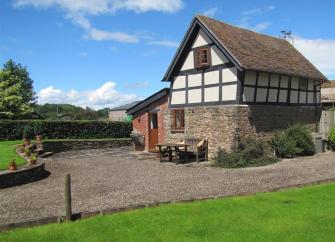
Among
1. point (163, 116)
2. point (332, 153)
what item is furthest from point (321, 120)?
point (163, 116)

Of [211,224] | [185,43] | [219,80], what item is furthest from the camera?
[185,43]

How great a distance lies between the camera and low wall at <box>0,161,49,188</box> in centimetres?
1220

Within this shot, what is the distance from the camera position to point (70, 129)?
28.2m

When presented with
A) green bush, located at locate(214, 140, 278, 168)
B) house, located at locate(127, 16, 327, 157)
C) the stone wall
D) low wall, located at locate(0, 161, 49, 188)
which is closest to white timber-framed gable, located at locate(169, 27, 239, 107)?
house, located at locate(127, 16, 327, 157)

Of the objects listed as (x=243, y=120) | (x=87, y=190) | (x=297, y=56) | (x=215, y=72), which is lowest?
(x=87, y=190)

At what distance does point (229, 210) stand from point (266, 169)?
6.86 m

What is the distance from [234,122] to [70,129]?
14.5m

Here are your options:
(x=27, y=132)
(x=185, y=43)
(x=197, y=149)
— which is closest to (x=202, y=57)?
(x=185, y=43)

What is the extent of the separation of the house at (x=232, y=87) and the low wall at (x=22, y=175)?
8358mm

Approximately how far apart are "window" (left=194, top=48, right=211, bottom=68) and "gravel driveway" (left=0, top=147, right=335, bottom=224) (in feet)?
17.9

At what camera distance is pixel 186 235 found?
23.0 ft

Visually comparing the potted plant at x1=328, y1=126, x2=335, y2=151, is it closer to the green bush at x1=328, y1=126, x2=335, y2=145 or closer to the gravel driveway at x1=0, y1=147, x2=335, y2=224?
the green bush at x1=328, y1=126, x2=335, y2=145

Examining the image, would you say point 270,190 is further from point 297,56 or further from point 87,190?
point 297,56

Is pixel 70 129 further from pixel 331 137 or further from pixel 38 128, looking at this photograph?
pixel 331 137
